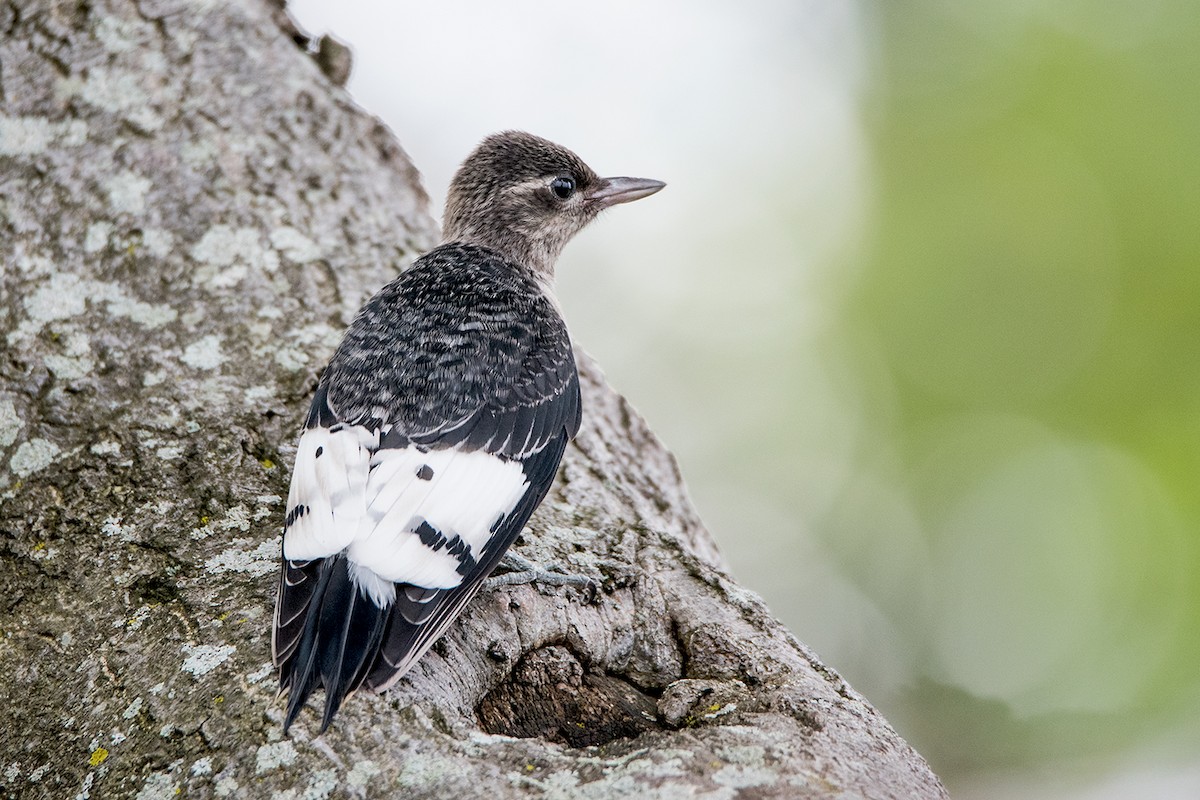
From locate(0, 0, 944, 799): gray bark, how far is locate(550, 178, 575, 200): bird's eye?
1.99ft

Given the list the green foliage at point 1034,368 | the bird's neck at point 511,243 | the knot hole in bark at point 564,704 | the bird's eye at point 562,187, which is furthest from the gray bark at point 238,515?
the green foliage at point 1034,368

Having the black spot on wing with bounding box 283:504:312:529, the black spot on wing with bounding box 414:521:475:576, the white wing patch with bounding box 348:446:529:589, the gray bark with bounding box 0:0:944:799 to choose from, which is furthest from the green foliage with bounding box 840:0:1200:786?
the black spot on wing with bounding box 283:504:312:529

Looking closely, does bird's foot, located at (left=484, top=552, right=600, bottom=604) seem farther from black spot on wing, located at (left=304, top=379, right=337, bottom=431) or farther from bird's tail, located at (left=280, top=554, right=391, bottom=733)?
black spot on wing, located at (left=304, top=379, right=337, bottom=431)

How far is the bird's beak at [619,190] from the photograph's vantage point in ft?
14.9

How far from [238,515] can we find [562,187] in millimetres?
2142

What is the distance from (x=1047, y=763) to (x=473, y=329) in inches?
189

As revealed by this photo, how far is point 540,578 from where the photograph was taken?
9.28ft

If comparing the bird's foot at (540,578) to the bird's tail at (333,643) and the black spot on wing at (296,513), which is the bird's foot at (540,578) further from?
the black spot on wing at (296,513)

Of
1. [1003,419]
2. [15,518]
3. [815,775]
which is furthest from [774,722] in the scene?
[1003,419]

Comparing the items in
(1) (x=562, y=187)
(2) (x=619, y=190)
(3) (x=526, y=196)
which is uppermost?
(2) (x=619, y=190)

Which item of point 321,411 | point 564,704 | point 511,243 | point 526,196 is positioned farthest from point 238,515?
point 526,196

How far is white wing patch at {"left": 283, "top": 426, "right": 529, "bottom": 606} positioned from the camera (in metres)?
2.56

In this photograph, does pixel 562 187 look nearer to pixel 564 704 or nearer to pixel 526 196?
pixel 526 196

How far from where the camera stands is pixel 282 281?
3715 millimetres
